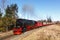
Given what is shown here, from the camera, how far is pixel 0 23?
1984 inches

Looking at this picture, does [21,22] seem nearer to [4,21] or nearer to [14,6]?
[4,21]

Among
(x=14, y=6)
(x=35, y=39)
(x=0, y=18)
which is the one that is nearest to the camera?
(x=35, y=39)

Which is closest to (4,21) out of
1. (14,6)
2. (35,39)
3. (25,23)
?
(25,23)

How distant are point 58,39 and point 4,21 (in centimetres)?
2717

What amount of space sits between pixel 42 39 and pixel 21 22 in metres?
9.50

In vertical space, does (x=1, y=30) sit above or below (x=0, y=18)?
below

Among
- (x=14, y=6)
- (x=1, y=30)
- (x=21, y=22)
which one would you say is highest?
(x=14, y=6)

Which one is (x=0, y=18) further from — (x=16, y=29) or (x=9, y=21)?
(x=16, y=29)

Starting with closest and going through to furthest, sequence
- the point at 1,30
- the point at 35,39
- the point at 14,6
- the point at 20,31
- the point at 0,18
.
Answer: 1. the point at 35,39
2. the point at 20,31
3. the point at 1,30
4. the point at 0,18
5. the point at 14,6

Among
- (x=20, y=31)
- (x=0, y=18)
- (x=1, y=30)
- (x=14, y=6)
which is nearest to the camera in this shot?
(x=20, y=31)

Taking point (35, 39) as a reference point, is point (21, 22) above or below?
above

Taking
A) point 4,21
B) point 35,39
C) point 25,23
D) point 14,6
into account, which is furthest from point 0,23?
point 14,6

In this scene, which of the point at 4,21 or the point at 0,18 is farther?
the point at 0,18

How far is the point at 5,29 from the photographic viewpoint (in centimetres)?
5112
